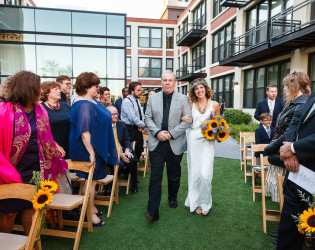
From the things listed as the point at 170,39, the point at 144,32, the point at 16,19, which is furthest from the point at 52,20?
the point at 170,39

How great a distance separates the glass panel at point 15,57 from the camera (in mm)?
13203

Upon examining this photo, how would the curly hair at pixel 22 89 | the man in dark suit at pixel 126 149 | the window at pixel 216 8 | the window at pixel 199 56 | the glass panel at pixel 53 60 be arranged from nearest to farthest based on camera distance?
the curly hair at pixel 22 89 → the man in dark suit at pixel 126 149 → the glass panel at pixel 53 60 → the window at pixel 216 8 → the window at pixel 199 56

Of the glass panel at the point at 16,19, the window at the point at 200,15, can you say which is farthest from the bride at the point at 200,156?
the window at the point at 200,15

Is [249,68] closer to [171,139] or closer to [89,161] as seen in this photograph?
A: [171,139]

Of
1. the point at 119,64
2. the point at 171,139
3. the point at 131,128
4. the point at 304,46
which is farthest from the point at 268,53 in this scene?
the point at 171,139

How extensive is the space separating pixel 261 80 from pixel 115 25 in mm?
8924

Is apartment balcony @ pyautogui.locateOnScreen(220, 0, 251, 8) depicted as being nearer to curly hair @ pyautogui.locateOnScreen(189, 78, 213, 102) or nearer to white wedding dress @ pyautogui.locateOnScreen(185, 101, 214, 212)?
curly hair @ pyautogui.locateOnScreen(189, 78, 213, 102)

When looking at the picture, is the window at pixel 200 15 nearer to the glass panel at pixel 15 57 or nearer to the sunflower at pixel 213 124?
the glass panel at pixel 15 57

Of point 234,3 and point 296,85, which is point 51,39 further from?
point 296,85

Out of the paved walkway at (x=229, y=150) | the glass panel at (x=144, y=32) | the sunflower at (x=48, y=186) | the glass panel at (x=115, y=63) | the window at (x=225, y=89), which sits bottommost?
the paved walkway at (x=229, y=150)

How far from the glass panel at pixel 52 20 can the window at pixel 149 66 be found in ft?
51.7

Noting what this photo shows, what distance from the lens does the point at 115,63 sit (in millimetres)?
14336

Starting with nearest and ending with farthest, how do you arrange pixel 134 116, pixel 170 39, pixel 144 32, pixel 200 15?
1. pixel 134 116
2. pixel 200 15
3. pixel 144 32
4. pixel 170 39

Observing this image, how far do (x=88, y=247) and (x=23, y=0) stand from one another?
24402 millimetres
